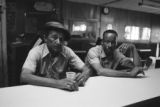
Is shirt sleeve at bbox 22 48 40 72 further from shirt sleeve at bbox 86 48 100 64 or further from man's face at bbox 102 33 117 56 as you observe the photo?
man's face at bbox 102 33 117 56

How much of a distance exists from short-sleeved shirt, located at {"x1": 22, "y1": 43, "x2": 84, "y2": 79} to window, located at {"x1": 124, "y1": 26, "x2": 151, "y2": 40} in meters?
5.80

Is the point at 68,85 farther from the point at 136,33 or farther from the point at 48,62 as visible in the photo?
the point at 136,33

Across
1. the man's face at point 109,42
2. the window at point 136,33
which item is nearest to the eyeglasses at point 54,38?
the man's face at point 109,42

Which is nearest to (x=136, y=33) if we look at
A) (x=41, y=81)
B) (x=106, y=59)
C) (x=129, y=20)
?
(x=129, y=20)

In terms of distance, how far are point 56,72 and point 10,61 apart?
9.31 feet

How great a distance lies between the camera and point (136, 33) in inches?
319

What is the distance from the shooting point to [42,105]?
119 cm

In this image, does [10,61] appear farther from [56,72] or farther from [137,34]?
[137,34]

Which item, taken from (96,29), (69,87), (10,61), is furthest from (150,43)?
(69,87)

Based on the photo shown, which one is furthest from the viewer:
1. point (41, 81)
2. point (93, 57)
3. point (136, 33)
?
point (136, 33)

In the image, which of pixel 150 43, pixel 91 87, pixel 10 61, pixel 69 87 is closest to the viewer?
pixel 69 87

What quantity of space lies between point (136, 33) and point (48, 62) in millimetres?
6622

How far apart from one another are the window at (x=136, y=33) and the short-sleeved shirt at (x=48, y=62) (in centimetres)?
580

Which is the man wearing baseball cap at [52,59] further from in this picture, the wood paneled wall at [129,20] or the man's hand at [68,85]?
the wood paneled wall at [129,20]
